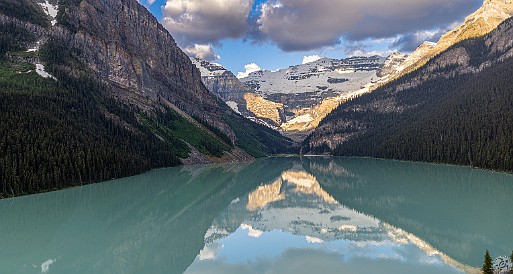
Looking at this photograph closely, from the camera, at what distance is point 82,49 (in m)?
176

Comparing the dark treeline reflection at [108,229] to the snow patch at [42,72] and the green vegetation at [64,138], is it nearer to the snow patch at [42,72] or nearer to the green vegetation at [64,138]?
the green vegetation at [64,138]

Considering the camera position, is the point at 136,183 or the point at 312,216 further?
the point at 136,183

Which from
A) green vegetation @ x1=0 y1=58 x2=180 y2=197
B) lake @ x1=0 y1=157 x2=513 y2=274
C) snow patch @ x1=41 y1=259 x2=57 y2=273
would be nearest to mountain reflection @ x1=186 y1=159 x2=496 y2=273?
lake @ x1=0 y1=157 x2=513 y2=274

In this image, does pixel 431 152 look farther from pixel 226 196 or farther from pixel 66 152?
pixel 66 152

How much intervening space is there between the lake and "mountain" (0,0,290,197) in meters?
12.8

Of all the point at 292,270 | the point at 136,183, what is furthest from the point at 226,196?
the point at 292,270

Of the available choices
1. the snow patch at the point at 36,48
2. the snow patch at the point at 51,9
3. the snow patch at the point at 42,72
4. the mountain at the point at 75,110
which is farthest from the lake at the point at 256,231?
the snow patch at the point at 51,9

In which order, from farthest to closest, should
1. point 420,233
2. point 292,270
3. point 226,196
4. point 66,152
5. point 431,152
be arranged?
point 431,152 → point 66,152 → point 226,196 → point 420,233 → point 292,270

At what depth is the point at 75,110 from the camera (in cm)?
11756

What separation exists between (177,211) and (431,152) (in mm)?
130992

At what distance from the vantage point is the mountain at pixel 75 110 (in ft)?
260

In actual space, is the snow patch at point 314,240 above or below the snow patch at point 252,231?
above

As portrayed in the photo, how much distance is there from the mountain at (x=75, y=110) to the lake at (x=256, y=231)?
12846mm

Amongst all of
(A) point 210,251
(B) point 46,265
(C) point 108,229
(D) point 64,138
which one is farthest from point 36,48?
(A) point 210,251
